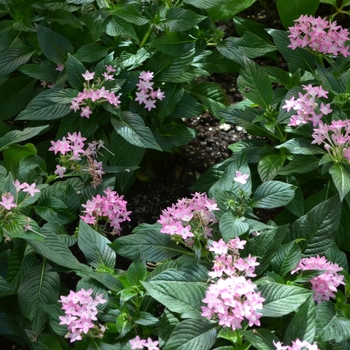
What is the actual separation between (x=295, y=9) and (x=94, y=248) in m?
1.37

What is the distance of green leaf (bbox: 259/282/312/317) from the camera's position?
157cm

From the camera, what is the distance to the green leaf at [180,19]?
226cm

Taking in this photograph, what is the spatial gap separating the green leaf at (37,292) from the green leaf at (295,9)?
140cm

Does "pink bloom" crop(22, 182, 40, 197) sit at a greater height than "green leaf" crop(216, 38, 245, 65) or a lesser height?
lesser

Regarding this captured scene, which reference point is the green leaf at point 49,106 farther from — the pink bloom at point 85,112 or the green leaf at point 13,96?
the green leaf at point 13,96

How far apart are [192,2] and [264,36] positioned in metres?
0.64

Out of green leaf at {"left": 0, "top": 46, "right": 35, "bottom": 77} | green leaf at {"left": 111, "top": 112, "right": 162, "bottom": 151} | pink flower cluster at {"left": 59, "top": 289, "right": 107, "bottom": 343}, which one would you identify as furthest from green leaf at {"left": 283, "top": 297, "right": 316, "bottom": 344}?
green leaf at {"left": 0, "top": 46, "right": 35, "bottom": 77}

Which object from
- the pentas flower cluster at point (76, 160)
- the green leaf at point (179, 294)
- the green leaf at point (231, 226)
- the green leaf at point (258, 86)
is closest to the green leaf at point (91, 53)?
the pentas flower cluster at point (76, 160)

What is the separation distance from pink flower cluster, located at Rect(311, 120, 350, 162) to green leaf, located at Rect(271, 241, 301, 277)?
36cm

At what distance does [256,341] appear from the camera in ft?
5.02

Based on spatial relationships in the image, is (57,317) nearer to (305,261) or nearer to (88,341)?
(88,341)

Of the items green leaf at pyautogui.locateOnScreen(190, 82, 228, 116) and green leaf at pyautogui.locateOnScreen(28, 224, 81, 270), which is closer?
green leaf at pyautogui.locateOnScreen(28, 224, 81, 270)

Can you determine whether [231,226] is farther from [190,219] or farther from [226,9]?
[226,9]

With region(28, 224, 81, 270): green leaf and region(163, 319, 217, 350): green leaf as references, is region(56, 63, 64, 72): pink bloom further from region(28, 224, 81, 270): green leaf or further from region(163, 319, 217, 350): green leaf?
region(163, 319, 217, 350): green leaf
